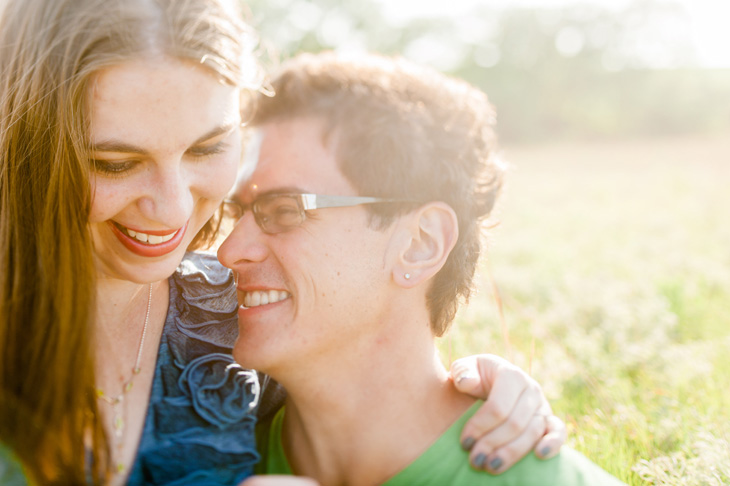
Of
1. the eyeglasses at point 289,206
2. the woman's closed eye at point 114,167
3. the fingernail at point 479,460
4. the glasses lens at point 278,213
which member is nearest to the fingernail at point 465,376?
the fingernail at point 479,460

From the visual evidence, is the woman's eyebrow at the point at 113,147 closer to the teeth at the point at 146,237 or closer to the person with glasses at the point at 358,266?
the teeth at the point at 146,237

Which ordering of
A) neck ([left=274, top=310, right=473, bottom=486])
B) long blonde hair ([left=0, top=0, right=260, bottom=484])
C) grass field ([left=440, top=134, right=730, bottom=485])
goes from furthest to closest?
grass field ([left=440, top=134, right=730, bottom=485]) → neck ([left=274, top=310, right=473, bottom=486]) → long blonde hair ([left=0, top=0, right=260, bottom=484])

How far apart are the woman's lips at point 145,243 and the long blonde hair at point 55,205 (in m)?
0.13

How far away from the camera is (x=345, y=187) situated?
2.53 m

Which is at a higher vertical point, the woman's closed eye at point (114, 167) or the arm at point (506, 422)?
the woman's closed eye at point (114, 167)

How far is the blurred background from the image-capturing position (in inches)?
127

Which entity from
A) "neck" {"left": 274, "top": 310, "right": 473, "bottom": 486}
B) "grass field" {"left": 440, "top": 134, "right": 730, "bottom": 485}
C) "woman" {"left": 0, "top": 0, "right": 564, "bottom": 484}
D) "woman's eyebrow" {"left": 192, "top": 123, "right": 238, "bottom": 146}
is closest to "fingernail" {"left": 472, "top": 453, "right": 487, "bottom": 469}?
"woman" {"left": 0, "top": 0, "right": 564, "bottom": 484}

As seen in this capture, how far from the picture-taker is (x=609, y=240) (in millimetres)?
9406

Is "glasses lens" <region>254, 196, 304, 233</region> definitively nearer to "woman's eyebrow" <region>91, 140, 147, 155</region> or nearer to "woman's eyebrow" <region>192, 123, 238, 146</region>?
"woman's eyebrow" <region>192, 123, 238, 146</region>

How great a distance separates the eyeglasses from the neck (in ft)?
1.62

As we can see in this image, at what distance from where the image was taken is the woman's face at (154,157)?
1.99m

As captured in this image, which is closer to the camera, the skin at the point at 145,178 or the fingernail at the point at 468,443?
the skin at the point at 145,178

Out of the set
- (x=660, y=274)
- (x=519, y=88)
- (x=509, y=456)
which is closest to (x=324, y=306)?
(x=509, y=456)

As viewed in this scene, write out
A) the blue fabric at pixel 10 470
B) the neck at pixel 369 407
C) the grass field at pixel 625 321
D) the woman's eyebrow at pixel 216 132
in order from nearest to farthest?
the blue fabric at pixel 10 470, the woman's eyebrow at pixel 216 132, the neck at pixel 369 407, the grass field at pixel 625 321
